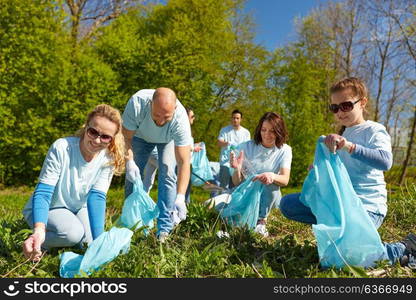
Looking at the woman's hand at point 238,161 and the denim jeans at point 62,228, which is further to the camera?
the woman's hand at point 238,161

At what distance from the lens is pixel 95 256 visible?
8.00ft

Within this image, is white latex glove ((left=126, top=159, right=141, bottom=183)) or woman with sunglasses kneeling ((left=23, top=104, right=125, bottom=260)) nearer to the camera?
woman with sunglasses kneeling ((left=23, top=104, right=125, bottom=260))

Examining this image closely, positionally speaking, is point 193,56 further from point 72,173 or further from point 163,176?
point 72,173

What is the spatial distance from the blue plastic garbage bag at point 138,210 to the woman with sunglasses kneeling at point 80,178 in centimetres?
48

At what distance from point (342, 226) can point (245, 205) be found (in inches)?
51.6

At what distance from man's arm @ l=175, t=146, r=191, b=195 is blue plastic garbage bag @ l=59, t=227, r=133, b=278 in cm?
107

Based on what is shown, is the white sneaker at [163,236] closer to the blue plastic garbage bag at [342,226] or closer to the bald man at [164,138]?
the bald man at [164,138]

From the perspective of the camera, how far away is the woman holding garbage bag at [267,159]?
3848 millimetres

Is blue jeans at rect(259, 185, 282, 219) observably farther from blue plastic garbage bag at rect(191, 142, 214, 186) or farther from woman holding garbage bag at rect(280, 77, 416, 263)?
blue plastic garbage bag at rect(191, 142, 214, 186)

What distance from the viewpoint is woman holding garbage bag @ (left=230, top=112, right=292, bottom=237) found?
3.85 metres

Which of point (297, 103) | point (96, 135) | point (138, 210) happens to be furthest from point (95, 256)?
point (297, 103)

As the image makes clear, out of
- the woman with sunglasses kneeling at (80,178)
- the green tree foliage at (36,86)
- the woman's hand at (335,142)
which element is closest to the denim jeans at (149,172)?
the woman with sunglasses kneeling at (80,178)

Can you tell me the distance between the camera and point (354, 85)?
282 cm

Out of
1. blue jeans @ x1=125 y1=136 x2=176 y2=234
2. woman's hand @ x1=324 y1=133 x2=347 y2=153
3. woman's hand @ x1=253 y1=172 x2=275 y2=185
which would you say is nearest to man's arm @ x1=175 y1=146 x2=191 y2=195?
blue jeans @ x1=125 y1=136 x2=176 y2=234
